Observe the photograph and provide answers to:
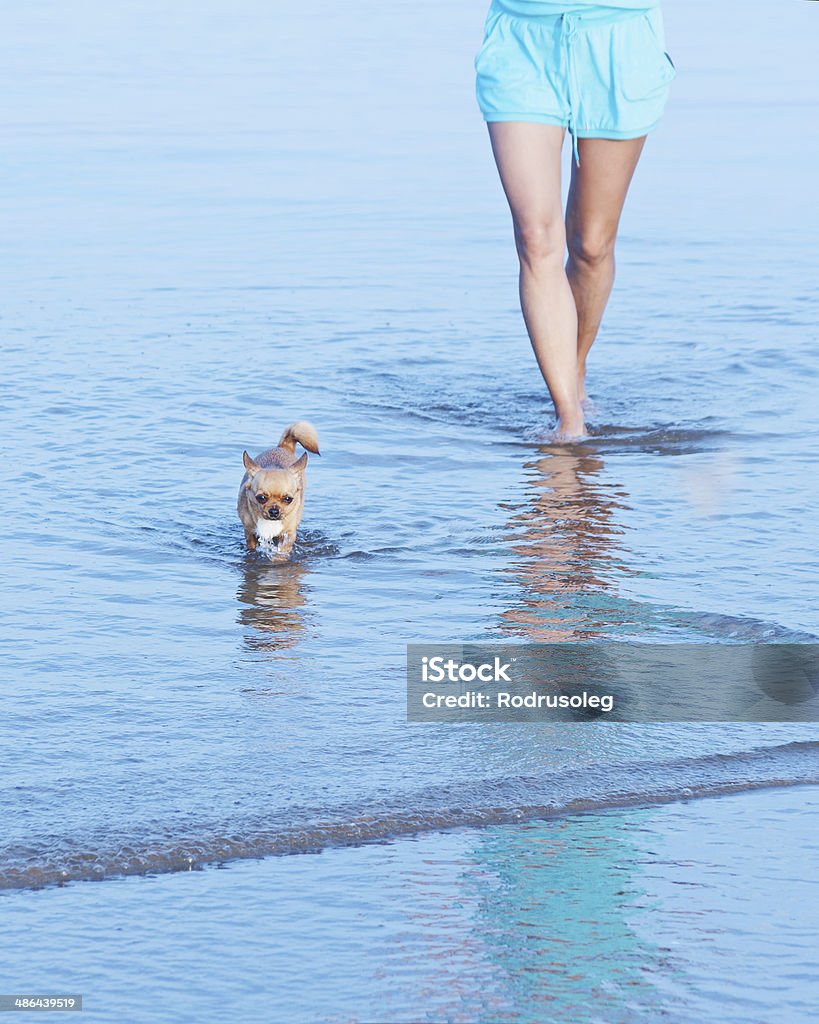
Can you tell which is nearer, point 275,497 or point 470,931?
point 470,931

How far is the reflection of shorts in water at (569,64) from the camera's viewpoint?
573 cm

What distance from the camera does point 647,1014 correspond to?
282 cm

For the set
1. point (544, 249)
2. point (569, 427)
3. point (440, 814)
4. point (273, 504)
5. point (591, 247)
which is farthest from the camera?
point (591, 247)

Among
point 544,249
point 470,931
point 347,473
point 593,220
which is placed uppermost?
point 593,220

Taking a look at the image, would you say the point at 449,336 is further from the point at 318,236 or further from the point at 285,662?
the point at 285,662

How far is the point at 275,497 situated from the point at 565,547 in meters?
0.81

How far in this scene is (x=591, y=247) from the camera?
640cm

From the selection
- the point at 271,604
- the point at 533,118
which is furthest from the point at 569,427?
the point at 271,604

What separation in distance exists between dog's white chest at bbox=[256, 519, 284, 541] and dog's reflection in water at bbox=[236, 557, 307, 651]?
7 cm

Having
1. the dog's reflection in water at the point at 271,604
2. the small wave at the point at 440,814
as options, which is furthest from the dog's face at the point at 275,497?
the small wave at the point at 440,814

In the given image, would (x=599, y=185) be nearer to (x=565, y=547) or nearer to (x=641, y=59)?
(x=641, y=59)

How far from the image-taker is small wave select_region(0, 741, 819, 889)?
129 inches

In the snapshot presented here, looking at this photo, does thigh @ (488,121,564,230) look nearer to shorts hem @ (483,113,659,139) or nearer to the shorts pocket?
shorts hem @ (483,113,659,139)
